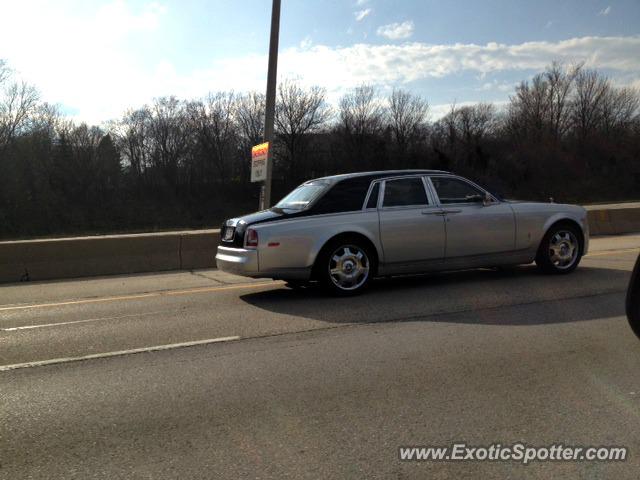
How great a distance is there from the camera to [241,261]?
7211 mm

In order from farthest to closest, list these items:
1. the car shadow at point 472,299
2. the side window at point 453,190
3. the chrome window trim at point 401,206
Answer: the side window at point 453,190 → the chrome window trim at point 401,206 → the car shadow at point 472,299

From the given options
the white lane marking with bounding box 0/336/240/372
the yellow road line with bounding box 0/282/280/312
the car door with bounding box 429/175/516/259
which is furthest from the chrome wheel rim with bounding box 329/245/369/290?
the white lane marking with bounding box 0/336/240/372

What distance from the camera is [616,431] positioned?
11.0 ft

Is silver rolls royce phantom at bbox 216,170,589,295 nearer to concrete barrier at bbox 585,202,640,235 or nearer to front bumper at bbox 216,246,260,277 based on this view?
front bumper at bbox 216,246,260,277

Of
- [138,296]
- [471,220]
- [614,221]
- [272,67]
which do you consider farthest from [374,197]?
[614,221]

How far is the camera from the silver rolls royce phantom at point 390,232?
7199 mm

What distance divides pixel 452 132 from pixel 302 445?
79.2 meters

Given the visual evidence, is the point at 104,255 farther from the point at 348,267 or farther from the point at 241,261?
the point at 348,267

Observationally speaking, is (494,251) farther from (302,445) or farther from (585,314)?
(302,445)

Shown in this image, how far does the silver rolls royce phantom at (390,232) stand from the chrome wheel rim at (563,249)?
15 millimetres

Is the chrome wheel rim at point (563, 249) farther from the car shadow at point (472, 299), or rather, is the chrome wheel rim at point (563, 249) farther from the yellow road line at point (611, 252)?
the yellow road line at point (611, 252)

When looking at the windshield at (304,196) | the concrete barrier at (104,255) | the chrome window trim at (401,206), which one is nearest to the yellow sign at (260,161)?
the concrete barrier at (104,255)

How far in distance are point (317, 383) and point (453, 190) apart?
4.66 meters

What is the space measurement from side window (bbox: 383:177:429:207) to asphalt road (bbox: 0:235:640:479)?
1.29 meters
